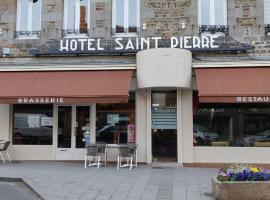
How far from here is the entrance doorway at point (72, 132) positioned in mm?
15523

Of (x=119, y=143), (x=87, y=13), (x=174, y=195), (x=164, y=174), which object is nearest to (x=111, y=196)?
(x=174, y=195)

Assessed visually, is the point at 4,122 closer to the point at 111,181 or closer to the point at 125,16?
the point at 125,16

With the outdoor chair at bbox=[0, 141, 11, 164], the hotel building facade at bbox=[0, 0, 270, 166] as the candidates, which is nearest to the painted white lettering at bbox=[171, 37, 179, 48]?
the hotel building facade at bbox=[0, 0, 270, 166]

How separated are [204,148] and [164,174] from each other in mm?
2346

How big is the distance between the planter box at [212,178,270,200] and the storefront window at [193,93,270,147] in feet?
18.5

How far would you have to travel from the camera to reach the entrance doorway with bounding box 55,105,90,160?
1552cm

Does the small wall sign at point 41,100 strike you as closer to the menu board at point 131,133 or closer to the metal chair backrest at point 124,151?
the metal chair backrest at point 124,151

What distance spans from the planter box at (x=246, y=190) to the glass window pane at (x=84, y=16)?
873cm

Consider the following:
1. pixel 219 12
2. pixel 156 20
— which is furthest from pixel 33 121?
pixel 219 12

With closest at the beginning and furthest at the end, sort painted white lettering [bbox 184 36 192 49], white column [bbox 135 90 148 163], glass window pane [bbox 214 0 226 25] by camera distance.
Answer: painted white lettering [bbox 184 36 192 49] → white column [bbox 135 90 148 163] → glass window pane [bbox 214 0 226 25]

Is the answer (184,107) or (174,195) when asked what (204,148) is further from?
(174,195)

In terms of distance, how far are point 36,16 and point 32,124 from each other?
4027 millimetres

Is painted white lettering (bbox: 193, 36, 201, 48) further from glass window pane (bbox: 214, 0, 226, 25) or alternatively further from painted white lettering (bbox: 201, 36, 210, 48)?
glass window pane (bbox: 214, 0, 226, 25)

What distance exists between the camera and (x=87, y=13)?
622 inches
